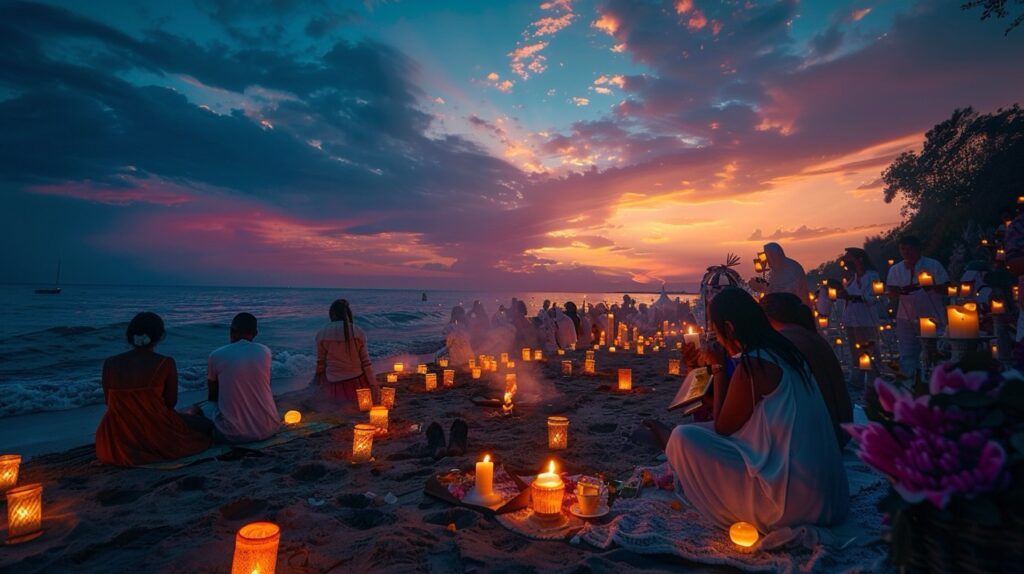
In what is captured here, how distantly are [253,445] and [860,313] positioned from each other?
11.4 meters

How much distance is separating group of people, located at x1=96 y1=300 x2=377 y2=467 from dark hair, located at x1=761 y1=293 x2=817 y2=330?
6485 millimetres

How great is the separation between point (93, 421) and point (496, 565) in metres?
9.63

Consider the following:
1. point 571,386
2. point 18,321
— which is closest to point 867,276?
point 571,386

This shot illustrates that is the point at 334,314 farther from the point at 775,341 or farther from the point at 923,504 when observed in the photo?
the point at 923,504

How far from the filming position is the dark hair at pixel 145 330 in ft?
18.8

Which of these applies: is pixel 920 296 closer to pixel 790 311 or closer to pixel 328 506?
pixel 790 311

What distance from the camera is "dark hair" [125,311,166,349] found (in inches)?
225

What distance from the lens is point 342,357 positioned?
356 inches

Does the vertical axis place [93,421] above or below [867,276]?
below

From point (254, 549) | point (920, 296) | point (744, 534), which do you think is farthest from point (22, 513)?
point (920, 296)

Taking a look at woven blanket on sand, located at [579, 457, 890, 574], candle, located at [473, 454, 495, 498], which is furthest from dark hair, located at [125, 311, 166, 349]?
woven blanket on sand, located at [579, 457, 890, 574]

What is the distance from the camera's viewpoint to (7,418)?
9297mm

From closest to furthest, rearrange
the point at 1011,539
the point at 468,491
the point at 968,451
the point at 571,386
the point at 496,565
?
1. the point at 1011,539
2. the point at 968,451
3. the point at 496,565
4. the point at 468,491
5. the point at 571,386

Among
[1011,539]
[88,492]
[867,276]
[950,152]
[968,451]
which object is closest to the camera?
[1011,539]
